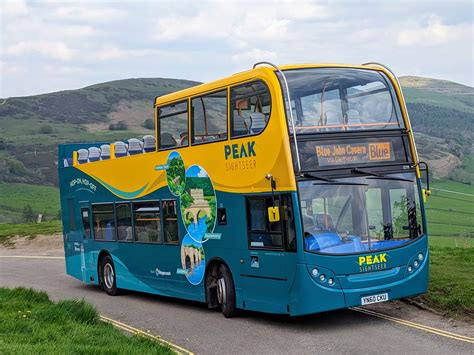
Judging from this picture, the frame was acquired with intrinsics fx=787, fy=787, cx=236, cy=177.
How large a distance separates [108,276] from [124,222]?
6.25 feet

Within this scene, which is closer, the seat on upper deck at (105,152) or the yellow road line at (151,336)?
the yellow road line at (151,336)

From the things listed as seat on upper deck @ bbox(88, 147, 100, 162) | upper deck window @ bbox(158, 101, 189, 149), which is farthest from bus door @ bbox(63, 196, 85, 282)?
upper deck window @ bbox(158, 101, 189, 149)

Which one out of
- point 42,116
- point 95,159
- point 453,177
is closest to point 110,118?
point 42,116

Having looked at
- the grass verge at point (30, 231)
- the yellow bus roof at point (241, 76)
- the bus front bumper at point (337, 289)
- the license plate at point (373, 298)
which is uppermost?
the yellow bus roof at point (241, 76)

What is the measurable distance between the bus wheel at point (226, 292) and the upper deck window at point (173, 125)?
2711 millimetres

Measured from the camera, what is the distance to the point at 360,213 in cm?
1212

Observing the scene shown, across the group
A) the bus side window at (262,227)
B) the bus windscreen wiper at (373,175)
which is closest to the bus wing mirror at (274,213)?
the bus side window at (262,227)

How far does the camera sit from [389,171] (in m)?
12.6

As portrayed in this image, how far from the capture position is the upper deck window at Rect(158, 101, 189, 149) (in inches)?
600

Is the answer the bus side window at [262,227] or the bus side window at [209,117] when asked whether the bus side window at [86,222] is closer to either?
the bus side window at [209,117]

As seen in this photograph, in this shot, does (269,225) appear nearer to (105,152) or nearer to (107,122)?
(105,152)

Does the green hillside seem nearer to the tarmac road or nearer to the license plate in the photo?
the tarmac road

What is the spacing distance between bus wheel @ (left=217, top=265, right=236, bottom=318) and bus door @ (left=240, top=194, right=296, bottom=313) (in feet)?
1.78

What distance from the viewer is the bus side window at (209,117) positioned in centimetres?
1389
